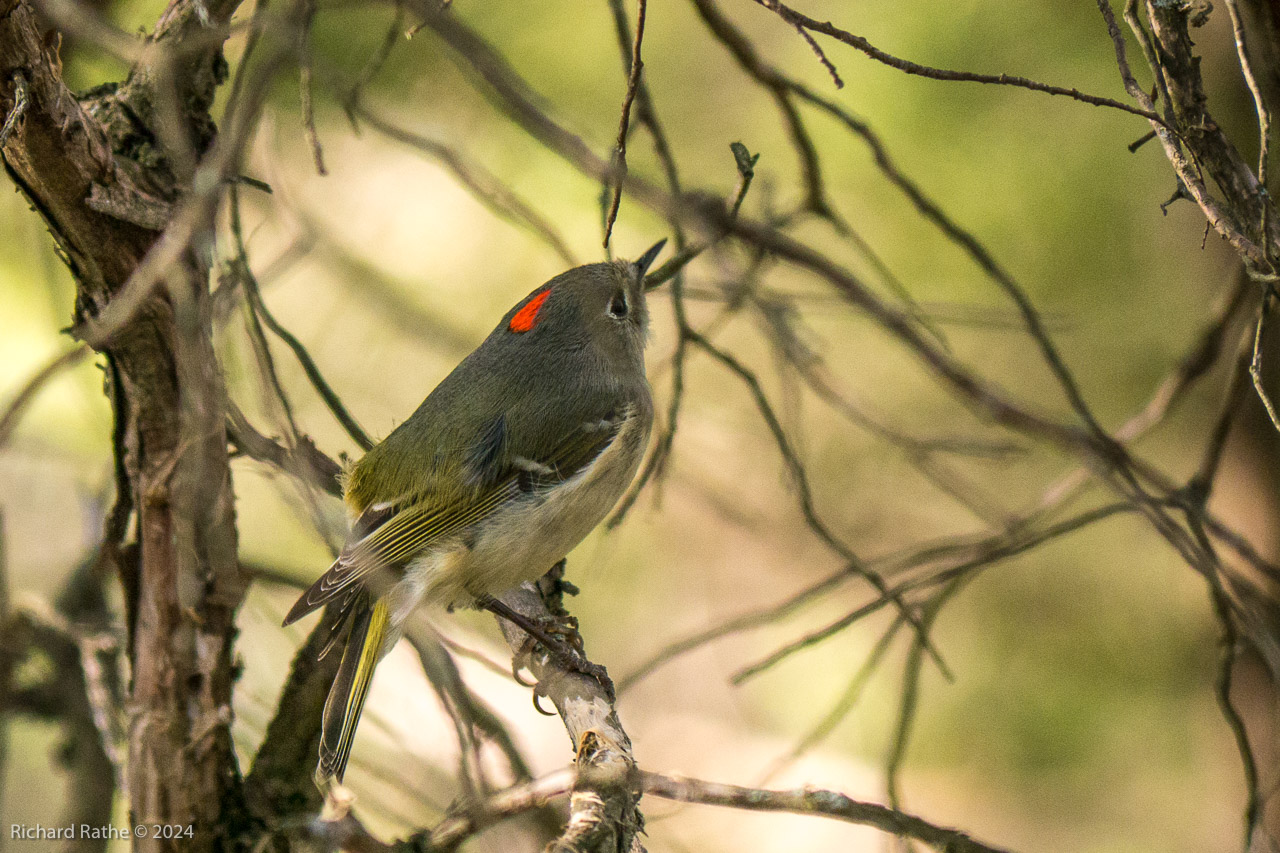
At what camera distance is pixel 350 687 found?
6.92 feet

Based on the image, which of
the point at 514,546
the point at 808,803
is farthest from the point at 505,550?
the point at 808,803

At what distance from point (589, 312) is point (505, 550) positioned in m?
0.79

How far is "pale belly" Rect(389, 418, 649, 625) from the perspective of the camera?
2396 mm

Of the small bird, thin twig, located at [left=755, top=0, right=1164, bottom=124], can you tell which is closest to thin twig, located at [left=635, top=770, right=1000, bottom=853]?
the small bird

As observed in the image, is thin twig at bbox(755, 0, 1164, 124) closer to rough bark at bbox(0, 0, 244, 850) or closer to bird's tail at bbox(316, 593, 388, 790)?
rough bark at bbox(0, 0, 244, 850)

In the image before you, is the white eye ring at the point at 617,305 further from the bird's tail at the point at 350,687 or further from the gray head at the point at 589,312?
the bird's tail at the point at 350,687

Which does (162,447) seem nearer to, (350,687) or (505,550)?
(350,687)

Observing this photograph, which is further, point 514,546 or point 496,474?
point 496,474

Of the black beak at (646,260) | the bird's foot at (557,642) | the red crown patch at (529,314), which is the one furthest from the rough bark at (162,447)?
the black beak at (646,260)

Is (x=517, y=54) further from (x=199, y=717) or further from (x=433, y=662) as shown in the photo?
(x=433, y=662)

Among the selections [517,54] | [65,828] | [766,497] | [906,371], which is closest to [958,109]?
[906,371]

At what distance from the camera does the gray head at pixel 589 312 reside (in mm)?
2891

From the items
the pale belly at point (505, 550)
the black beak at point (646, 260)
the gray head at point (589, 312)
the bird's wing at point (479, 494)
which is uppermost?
the black beak at point (646, 260)

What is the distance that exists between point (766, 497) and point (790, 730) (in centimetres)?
102
